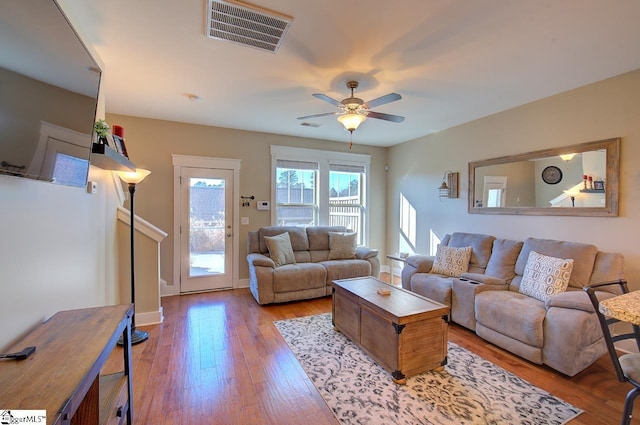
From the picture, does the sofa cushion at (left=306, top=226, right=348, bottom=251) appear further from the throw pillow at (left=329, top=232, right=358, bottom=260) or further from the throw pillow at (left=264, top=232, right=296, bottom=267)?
the throw pillow at (left=264, top=232, right=296, bottom=267)

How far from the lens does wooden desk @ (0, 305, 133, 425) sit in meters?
0.90

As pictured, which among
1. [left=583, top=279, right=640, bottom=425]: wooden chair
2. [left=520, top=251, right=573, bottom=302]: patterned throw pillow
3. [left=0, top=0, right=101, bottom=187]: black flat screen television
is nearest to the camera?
[left=0, top=0, right=101, bottom=187]: black flat screen television

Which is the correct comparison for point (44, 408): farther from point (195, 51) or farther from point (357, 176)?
point (357, 176)

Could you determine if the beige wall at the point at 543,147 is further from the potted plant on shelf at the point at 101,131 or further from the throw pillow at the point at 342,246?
the potted plant on shelf at the point at 101,131

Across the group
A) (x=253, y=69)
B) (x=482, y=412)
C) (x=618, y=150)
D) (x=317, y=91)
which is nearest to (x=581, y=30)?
(x=618, y=150)

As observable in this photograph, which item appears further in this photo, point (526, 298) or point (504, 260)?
point (504, 260)

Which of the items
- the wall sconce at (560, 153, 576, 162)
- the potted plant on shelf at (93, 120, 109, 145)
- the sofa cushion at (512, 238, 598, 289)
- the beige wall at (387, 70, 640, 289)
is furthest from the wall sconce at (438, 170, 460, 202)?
the potted plant on shelf at (93, 120, 109, 145)

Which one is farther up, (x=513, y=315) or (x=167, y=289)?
(x=513, y=315)

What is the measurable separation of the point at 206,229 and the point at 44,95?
131 inches

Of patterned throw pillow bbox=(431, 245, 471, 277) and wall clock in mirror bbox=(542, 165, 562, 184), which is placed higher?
wall clock in mirror bbox=(542, 165, 562, 184)

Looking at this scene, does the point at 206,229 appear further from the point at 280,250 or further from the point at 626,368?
the point at 626,368

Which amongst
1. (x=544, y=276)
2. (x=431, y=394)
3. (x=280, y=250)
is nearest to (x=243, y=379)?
(x=431, y=394)

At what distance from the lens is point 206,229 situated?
4473mm

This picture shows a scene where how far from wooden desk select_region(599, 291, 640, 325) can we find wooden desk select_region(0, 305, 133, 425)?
7.18ft
